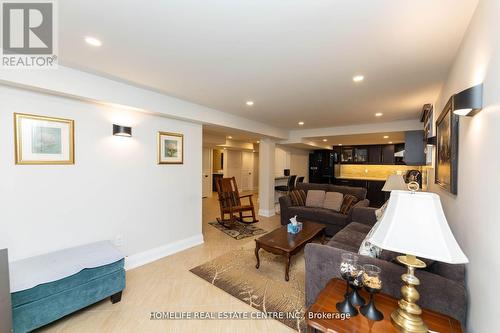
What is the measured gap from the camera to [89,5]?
1.30 m

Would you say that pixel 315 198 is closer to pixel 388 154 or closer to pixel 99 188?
pixel 99 188

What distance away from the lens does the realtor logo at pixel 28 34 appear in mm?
1356

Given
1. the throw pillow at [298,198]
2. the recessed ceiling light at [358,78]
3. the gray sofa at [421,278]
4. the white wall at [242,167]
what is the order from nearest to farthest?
1. the gray sofa at [421,278]
2. the recessed ceiling light at [358,78]
3. the throw pillow at [298,198]
4. the white wall at [242,167]

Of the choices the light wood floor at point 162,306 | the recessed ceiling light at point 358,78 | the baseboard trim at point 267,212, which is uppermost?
the recessed ceiling light at point 358,78

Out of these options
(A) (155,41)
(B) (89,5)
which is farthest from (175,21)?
(B) (89,5)

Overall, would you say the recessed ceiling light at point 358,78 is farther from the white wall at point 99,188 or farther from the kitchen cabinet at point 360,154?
the kitchen cabinet at point 360,154

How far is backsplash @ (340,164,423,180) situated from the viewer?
293 inches

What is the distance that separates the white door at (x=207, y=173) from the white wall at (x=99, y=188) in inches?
180

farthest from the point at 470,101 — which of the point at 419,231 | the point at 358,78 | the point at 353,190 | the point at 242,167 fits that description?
the point at 242,167

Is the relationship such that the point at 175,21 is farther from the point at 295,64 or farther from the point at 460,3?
the point at 460,3

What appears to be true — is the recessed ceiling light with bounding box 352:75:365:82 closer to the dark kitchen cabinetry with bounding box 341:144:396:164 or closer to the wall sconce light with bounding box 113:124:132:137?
the wall sconce light with bounding box 113:124:132:137

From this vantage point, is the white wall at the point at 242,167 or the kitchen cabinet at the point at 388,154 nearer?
the kitchen cabinet at the point at 388,154

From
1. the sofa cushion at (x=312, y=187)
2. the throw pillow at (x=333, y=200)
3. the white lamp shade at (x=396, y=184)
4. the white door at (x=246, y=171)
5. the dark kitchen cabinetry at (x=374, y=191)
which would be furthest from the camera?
the white door at (x=246, y=171)

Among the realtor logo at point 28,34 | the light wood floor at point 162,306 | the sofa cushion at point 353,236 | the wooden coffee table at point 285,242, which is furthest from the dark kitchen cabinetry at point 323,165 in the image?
the realtor logo at point 28,34
